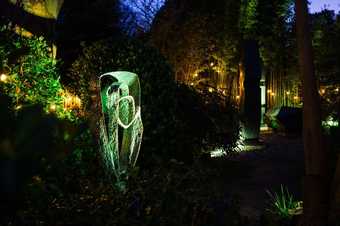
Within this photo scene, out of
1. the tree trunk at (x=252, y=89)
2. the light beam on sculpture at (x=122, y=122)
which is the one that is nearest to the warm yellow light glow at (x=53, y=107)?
the light beam on sculpture at (x=122, y=122)

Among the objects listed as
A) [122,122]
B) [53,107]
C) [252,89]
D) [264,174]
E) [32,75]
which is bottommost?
[264,174]

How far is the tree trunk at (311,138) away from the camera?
15.3 feet

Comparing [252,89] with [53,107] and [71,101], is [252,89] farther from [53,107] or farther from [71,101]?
[53,107]

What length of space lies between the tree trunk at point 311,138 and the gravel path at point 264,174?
169 cm

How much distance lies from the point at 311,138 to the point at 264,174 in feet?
15.7

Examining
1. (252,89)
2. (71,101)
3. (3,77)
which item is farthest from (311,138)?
(252,89)

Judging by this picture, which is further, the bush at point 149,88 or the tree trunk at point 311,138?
the bush at point 149,88

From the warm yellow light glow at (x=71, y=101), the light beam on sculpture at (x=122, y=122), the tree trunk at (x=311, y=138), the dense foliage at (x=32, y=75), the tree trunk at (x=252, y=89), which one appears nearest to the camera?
the tree trunk at (x=311, y=138)

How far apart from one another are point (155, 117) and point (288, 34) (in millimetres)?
11419

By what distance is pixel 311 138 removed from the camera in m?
4.66

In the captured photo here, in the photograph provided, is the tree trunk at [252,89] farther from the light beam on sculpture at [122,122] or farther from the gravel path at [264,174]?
the light beam on sculpture at [122,122]

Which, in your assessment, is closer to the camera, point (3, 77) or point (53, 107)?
point (3, 77)

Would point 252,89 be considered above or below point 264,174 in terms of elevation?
above

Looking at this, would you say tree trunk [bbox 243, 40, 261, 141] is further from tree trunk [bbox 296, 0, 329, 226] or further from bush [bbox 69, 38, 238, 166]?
tree trunk [bbox 296, 0, 329, 226]
